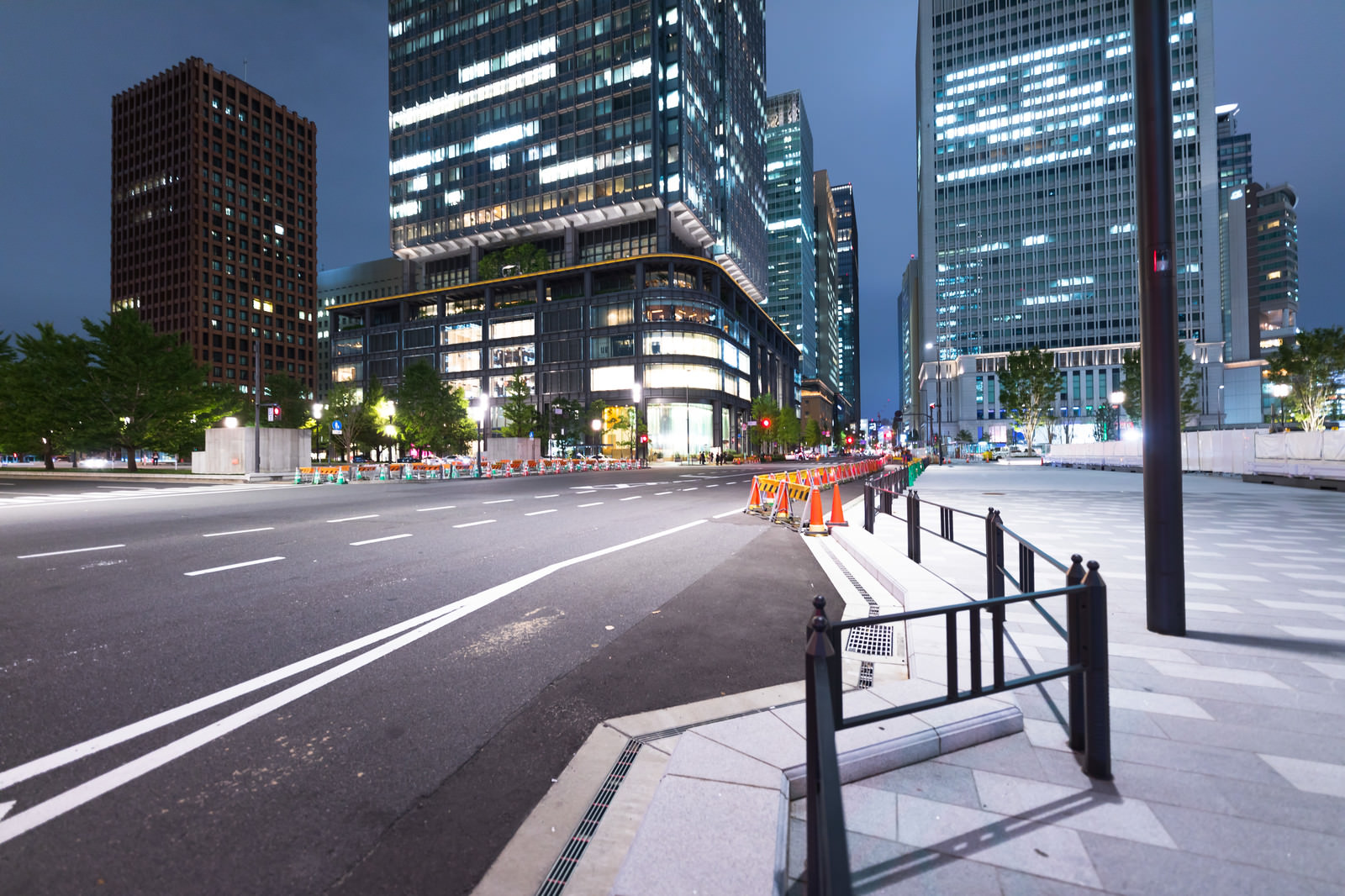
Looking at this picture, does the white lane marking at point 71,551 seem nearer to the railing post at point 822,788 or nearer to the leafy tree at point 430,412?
the railing post at point 822,788

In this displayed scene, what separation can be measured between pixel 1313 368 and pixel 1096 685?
74.2 meters

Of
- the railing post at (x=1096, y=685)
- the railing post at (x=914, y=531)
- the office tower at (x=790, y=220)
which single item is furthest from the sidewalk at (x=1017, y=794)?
the office tower at (x=790, y=220)

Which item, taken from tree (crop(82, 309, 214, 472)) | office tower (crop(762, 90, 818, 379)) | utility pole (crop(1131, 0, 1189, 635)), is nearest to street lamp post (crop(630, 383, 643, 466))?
tree (crop(82, 309, 214, 472))

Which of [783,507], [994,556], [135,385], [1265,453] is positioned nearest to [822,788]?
[994,556]

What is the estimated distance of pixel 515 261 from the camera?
81.9m

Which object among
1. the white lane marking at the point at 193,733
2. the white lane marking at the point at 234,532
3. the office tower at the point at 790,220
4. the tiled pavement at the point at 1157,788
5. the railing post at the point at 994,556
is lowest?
the tiled pavement at the point at 1157,788

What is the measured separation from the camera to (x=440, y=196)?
8550cm

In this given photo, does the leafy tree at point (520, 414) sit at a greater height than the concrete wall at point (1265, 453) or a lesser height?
greater

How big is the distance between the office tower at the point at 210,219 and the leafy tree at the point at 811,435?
125 m

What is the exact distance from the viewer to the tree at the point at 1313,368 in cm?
5081

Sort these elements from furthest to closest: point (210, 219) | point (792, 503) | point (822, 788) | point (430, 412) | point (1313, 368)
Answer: point (210, 219)
point (430, 412)
point (1313, 368)
point (792, 503)
point (822, 788)

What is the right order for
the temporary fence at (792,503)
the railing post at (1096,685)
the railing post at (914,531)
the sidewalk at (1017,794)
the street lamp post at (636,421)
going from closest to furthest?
the sidewalk at (1017,794), the railing post at (1096,685), the railing post at (914,531), the temporary fence at (792,503), the street lamp post at (636,421)

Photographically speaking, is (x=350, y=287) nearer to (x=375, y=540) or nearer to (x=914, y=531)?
(x=375, y=540)

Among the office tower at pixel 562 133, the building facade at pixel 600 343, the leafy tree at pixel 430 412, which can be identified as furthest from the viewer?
the office tower at pixel 562 133
